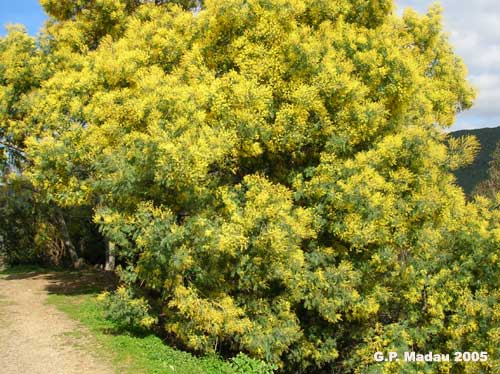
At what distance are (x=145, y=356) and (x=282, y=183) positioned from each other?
3.75 m

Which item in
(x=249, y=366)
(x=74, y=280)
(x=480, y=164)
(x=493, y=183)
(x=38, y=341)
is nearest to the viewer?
(x=249, y=366)

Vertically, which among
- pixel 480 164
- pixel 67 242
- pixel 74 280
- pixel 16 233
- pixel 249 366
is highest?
pixel 480 164

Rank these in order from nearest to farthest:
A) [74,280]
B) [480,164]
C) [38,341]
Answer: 1. [38,341]
2. [74,280]
3. [480,164]

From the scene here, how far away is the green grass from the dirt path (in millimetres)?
238

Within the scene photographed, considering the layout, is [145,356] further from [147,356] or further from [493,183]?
[493,183]

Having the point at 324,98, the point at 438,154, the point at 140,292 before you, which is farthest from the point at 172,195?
the point at 438,154

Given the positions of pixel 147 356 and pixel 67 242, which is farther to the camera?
pixel 67 242

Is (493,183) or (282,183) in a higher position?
(493,183)

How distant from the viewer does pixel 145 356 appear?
291 inches

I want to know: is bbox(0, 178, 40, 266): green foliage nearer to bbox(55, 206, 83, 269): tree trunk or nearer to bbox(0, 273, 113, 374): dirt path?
bbox(55, 206, 83, 269): tree trunk

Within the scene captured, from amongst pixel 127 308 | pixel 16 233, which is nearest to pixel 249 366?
pixel 127 308

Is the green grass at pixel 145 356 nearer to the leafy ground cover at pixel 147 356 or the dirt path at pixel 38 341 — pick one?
the leafy ground cover at pixel 147 356

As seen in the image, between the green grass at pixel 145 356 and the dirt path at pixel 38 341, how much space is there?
9.4 inches

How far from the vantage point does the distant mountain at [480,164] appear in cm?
2925
